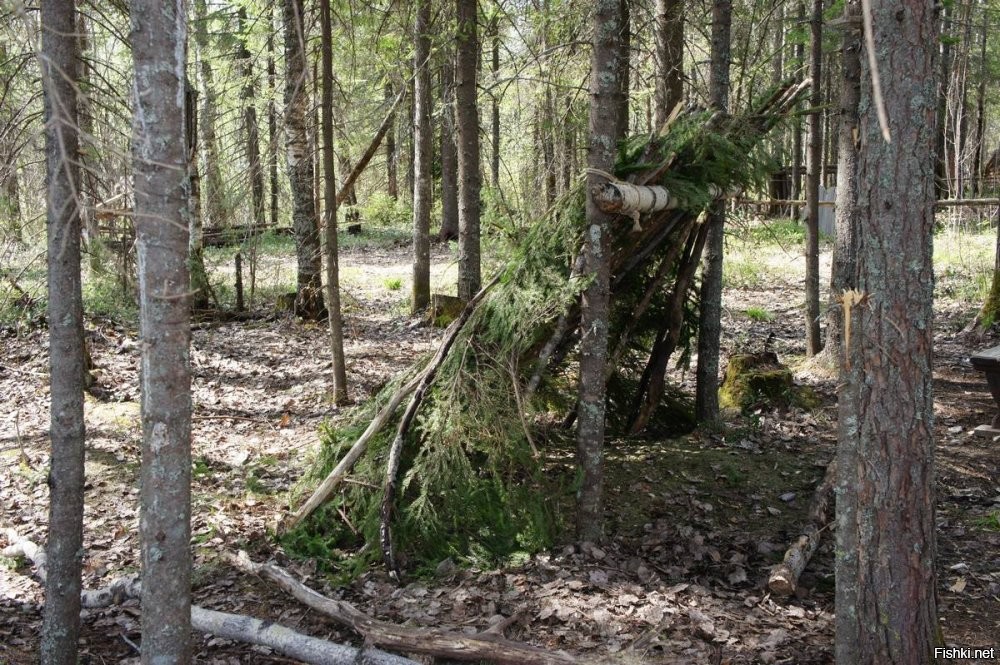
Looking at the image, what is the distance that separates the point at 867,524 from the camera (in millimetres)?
3607

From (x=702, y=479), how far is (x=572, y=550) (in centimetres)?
164

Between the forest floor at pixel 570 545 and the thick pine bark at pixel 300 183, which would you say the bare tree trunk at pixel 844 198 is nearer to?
the forest floor at pixel 570 545

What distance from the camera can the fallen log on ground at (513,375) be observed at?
545 centimetres

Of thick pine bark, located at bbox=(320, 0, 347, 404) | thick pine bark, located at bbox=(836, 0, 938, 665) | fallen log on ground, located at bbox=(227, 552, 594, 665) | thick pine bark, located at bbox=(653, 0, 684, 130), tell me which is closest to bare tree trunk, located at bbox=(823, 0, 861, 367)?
thick pine bark, located at bbox=(653, 0, 684, 130)

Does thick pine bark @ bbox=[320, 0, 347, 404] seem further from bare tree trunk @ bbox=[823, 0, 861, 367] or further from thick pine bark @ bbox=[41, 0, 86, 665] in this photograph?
bare tree trunk @ bbox=[823, 0, 861, 367]

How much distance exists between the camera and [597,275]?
201 inches

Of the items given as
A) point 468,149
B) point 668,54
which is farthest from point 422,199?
point 668,54

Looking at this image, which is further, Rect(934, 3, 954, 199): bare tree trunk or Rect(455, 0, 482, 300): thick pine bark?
Rect(455, 0, 482, 300): thick pine bark

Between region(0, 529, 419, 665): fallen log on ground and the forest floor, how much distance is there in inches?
3.7

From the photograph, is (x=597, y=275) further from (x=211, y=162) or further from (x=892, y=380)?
(x=211, y=162)

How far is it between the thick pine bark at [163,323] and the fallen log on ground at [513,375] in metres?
2.17

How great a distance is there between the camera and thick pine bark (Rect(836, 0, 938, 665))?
3.22 metres

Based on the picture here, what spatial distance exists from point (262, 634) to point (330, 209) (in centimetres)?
448

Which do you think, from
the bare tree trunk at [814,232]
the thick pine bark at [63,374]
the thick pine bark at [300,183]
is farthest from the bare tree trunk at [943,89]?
the thick pine bark at [300,183]
